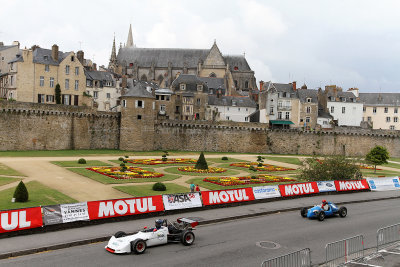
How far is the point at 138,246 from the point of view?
1805cm

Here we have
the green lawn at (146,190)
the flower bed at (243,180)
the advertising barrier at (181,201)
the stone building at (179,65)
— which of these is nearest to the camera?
the advertising barrier at (181,201)

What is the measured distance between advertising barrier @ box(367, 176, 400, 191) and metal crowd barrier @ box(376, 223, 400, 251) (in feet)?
57.6

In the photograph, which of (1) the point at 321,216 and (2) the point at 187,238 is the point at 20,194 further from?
(1) the point at 321,216

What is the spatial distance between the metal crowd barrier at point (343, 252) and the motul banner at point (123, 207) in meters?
10.7

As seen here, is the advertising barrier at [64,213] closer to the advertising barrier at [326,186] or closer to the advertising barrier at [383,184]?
the advertising barrier at [326,186]

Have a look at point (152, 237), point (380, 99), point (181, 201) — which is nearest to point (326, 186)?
point (181, 201)

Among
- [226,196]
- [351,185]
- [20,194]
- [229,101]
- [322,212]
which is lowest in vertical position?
[322,212]

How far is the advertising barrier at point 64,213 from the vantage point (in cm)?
2077

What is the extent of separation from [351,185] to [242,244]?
20534 mm

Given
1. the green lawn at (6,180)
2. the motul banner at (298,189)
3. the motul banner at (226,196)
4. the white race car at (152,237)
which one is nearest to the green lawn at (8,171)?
the green lawn at (6,180)

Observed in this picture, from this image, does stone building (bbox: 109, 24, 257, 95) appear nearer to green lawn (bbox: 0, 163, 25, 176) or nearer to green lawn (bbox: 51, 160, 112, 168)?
green lawn (bbox: 51, 160, 112, 168)

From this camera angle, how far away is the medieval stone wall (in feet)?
186

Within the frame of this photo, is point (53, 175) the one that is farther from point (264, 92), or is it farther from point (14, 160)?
point (264, 92)

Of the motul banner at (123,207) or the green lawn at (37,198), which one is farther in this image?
the green lawn at (37,198)
